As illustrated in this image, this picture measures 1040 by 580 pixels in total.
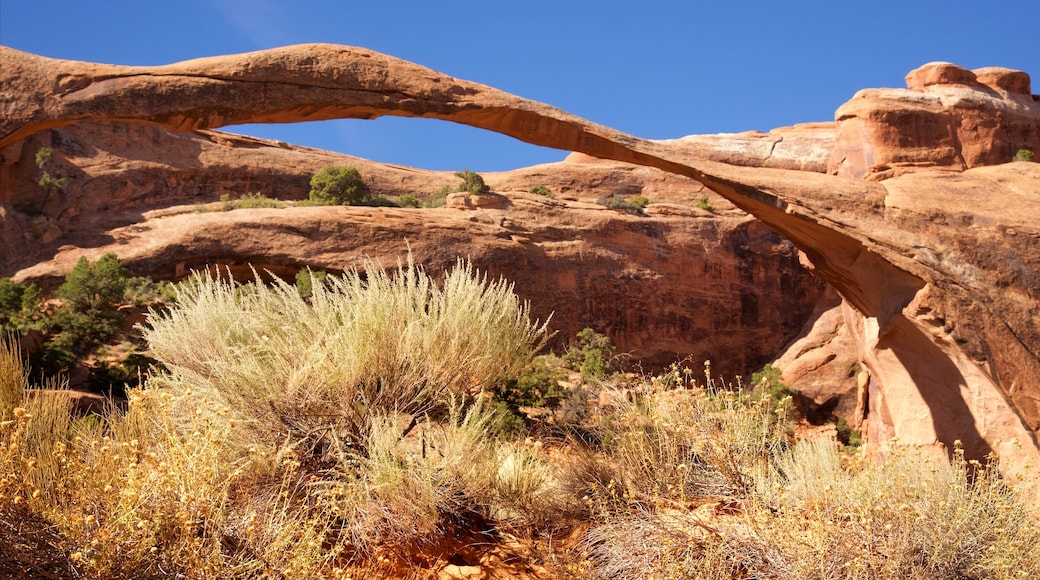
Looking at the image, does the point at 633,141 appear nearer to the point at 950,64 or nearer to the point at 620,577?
the point at 620,577

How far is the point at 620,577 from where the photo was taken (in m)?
5.65

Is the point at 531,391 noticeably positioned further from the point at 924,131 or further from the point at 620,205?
the point at 620,205

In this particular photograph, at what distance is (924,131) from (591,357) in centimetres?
831

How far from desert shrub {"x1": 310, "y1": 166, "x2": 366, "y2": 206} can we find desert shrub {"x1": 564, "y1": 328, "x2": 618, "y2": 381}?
330 inches

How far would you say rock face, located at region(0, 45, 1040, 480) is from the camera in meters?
7.61

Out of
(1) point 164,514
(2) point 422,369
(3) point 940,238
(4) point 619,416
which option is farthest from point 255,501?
(3) point 940,238

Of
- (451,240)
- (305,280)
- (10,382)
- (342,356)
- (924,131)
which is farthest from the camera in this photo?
(451,240)

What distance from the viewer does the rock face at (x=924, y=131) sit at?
32.4 feet

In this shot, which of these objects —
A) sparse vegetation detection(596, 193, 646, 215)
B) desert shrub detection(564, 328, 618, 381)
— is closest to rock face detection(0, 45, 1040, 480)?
desert shrub detection(564, 328, 618, 381)

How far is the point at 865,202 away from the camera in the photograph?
8.50 m

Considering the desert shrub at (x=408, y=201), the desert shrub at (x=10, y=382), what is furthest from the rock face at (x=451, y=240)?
the desert shrub at (x=10, y=382)

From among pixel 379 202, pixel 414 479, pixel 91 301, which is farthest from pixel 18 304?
pixel 414 479

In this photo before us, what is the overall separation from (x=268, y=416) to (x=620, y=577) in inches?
117

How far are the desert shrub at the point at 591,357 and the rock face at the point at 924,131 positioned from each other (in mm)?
Answer: 5131
